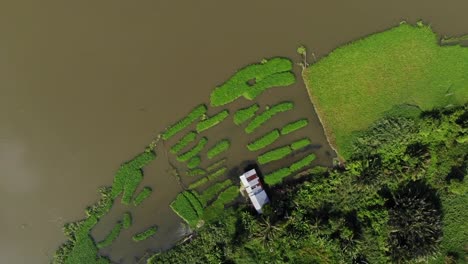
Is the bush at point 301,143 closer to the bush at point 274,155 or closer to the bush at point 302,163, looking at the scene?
the bush at point 274,155

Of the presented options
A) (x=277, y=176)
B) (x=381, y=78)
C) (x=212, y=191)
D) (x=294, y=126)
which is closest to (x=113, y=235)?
(x=212, y=191)

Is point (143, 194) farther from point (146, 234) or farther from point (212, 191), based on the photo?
point (212, 191)

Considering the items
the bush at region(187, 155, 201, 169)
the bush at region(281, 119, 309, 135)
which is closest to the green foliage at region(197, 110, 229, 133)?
the bush at region(187, 155, 201, 169)

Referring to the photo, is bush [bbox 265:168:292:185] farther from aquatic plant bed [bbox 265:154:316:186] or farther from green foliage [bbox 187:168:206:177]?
green foliage [bbox 187:168:206:177]

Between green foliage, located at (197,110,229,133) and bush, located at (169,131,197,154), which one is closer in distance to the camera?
green foliage, located at (197,110,229,133)

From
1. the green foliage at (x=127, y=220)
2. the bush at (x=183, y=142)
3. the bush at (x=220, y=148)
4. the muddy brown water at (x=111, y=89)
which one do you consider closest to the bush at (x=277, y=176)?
the muddy brown water at (x=111, y=89)

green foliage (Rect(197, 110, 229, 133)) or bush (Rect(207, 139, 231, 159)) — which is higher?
green foliage (Rect(197, 110, 229, 133))
